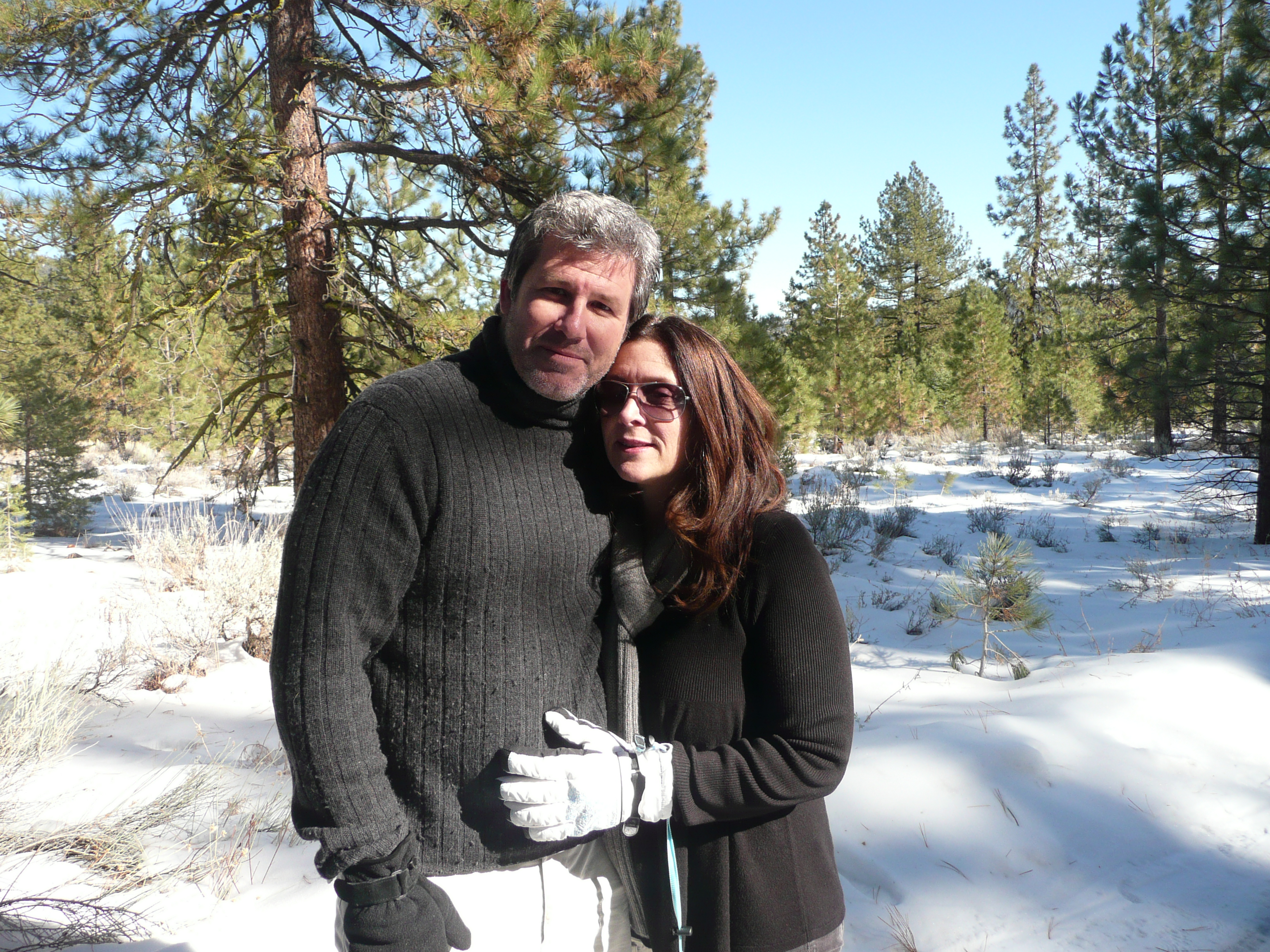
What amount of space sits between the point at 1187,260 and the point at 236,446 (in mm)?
9991

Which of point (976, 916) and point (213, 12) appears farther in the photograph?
point (213, 12)

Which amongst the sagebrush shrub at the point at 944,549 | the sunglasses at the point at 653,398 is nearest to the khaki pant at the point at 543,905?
the sunglasses at the point at 653,398

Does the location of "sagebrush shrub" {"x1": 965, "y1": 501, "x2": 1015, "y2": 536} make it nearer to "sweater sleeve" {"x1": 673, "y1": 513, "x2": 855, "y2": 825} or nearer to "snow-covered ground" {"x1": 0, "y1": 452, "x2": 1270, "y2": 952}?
"snow-covered ground" {"x1": 0, "y1": 452, "x2": 1270, "y2": 952}

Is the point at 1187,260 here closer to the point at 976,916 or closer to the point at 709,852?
the point at 976,916

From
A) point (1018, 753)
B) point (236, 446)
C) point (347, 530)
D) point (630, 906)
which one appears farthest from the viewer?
point (236, 446)

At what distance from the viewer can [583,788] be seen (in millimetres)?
1330

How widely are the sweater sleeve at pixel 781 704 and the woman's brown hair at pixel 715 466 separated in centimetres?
6

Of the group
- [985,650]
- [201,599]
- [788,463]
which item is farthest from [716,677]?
[788,463]

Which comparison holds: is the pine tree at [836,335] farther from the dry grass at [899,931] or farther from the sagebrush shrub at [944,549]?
the dry grass at [899,931]

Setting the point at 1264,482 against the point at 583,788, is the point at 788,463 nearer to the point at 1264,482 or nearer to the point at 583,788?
the point at 1264,482

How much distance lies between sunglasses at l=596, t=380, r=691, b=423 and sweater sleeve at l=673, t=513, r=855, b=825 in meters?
0.34

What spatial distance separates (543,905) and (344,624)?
2.28 feet

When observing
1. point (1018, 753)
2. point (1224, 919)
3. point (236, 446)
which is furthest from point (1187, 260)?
point (236, 446)

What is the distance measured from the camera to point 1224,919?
2.34m
